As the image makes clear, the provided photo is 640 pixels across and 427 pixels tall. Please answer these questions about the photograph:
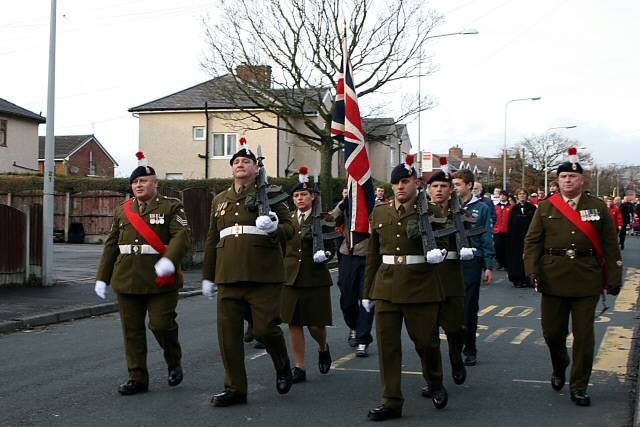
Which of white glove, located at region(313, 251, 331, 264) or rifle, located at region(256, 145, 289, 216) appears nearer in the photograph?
rifle, located at region(256, 145, 289, 216)

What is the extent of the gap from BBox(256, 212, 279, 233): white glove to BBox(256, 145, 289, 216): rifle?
4.2 inches

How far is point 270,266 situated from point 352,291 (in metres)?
2.55

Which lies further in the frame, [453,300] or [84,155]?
[84,155]

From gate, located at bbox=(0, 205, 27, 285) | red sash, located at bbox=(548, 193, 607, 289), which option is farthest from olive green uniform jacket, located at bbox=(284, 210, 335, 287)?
gate, located at bbox=(0, 205, 27, 285)

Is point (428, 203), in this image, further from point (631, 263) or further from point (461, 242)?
point (631, 263)

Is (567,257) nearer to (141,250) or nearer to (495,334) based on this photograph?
(141,250)

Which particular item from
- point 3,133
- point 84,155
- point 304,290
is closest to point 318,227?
point 304,290

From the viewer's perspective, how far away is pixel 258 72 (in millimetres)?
32156

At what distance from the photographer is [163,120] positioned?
148ft

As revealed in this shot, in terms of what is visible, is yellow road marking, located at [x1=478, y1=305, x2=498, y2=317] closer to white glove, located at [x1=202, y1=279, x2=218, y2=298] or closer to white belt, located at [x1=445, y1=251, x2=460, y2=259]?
white belt, located at [x1=445, y1=251, x2=460, y2=259]

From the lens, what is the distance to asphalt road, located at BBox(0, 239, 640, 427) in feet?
20.5

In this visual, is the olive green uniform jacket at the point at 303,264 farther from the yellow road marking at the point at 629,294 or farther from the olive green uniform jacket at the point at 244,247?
the yellow road marking at the point at 629,294

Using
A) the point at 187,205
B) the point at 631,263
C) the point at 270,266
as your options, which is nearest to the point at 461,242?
the point at 270,266

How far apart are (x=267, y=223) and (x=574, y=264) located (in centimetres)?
260
